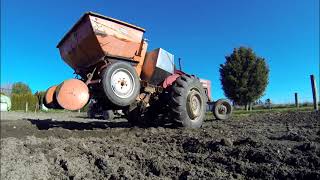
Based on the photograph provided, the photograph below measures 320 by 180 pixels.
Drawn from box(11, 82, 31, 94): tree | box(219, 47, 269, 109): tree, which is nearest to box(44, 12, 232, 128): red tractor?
box(11, 82, 31, 94): tree

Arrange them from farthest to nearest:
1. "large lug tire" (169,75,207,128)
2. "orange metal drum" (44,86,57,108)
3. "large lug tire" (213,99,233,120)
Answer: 1. "large lug tire" (213,99,233,120)
2. "large lug tire" (169,75,207,128)
3. "orange metal drum" (44,86,57,108)

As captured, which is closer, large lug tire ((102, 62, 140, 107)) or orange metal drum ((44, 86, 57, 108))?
orange metal drum ((44, 86, 57, 108))

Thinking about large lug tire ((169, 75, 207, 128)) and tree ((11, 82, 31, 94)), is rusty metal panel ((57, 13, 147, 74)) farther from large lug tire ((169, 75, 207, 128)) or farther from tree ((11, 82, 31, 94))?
tree ((11, 82, 31, 94))

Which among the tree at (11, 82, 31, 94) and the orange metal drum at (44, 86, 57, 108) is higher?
the tree at (11, 82, 31, 94)

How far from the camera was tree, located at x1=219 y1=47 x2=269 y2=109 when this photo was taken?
111 ft

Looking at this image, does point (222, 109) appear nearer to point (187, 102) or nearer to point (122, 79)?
point (187, 102)

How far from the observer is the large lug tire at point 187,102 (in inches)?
338

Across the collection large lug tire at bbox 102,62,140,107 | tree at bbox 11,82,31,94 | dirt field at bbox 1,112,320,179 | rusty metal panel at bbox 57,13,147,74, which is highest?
tree at bbox 11,82,31,94

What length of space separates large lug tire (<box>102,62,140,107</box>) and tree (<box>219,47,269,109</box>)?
86.5 feet

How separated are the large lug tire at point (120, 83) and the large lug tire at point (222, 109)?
4.96m

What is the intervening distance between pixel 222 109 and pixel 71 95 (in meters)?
6.98

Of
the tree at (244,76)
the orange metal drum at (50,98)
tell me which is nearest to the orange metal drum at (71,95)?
the orange metal drum at (50,98)

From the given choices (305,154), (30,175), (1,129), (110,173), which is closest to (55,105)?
(1,129)

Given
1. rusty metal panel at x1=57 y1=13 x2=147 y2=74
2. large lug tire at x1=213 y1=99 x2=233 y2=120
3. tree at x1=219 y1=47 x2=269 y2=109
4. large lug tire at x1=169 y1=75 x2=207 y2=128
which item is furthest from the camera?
tree at x1=219 y1=47 x2=269 y2=109
